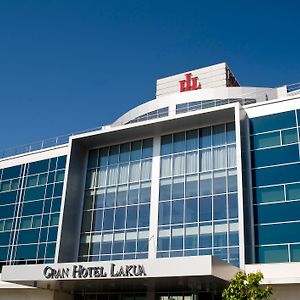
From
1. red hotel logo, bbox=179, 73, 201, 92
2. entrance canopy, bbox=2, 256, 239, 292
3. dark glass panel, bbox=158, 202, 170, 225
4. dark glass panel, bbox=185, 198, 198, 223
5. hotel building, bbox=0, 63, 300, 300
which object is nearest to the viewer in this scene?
entrance canopy, bbox=2, 256, 239, 292

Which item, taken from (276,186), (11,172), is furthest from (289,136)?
(11,172)

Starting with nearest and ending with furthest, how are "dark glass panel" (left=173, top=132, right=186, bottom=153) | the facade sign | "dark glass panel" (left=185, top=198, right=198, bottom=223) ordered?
the facade sign, "dark glass panel" (left=185, top=198, right=198, bottom=223), "dark glass panel" (left=173, top=132, right=186, bottom=153)

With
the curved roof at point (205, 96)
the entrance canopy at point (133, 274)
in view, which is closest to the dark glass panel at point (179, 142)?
the curved roof at point (205, 96)

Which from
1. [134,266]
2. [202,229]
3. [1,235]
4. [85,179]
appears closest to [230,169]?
[202,229]

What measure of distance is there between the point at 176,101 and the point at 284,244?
18.2m

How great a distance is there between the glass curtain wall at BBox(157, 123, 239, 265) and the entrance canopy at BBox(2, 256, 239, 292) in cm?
270

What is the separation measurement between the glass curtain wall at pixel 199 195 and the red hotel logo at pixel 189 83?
1236 cm

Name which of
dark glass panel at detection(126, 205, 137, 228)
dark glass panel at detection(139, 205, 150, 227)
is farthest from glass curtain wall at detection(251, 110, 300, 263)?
dark glass panel at detection(126, 205, 137, 228)

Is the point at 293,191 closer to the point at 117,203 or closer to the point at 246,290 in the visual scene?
the point at 246,290

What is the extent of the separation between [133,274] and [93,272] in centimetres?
254

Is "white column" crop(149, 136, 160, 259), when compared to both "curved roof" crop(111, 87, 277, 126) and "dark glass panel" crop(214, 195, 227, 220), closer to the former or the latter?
"dark glass panel" crop(214, 195, 227, 220)

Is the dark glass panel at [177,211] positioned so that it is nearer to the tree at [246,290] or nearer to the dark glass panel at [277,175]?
the dark glass panel at [277,175]

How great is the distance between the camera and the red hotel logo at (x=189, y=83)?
147 feet

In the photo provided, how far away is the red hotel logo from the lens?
44.9 metres
